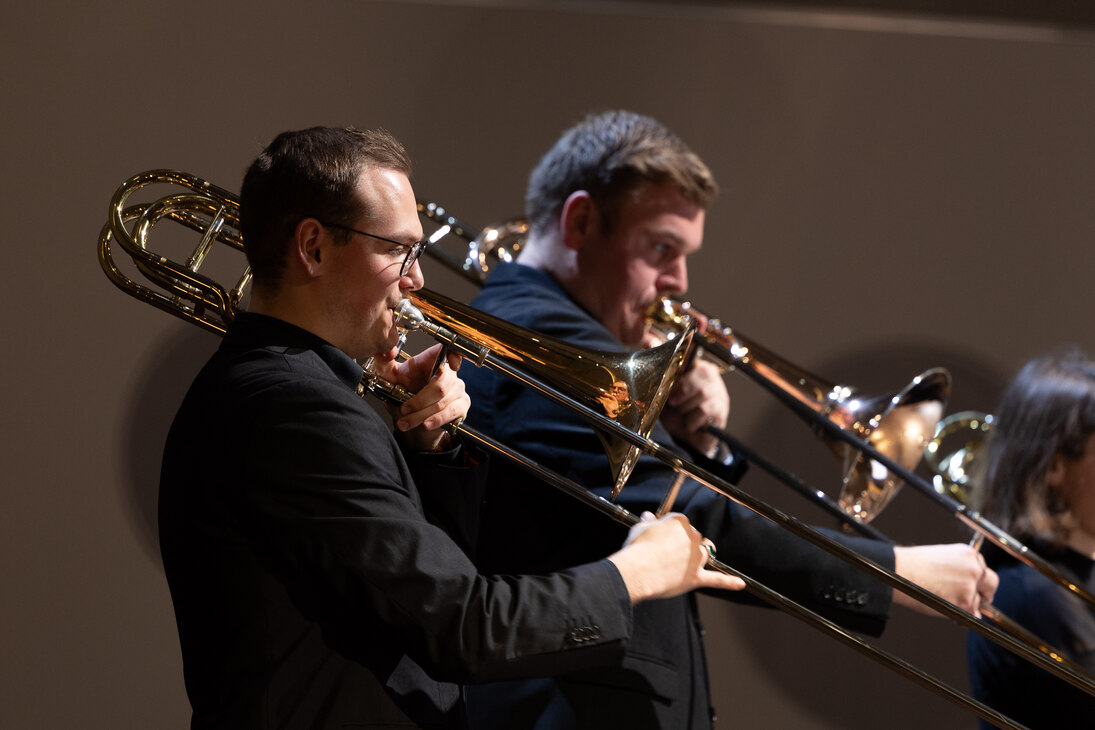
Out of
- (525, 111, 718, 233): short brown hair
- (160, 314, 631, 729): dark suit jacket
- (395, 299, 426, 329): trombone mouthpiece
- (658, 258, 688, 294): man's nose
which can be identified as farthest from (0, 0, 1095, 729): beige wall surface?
(160, 314, 631, 729): dark suit jacket

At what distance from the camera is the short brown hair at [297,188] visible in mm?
1411

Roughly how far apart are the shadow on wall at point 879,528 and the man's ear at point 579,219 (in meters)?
1.21

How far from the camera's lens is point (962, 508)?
2.21 m

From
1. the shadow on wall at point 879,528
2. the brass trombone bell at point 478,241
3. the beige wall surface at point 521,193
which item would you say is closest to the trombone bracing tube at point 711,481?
the brass trombone bell at point 478,241

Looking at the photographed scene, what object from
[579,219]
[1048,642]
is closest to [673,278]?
[579,219]

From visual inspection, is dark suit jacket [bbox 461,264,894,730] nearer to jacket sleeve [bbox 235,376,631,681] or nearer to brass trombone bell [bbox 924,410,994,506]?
jacket sleeve [bbox 235,376,631,681]

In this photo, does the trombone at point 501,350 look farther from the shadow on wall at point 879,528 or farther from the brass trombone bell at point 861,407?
the shadow on wall at point 879,528

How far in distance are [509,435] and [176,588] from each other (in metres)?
0.76

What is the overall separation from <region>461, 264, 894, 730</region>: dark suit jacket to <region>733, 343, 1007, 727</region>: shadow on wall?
4.36 ft

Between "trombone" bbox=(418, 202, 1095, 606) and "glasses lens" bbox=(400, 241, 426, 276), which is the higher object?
"glasses lens" bbox=(400, 241, 426, 276)

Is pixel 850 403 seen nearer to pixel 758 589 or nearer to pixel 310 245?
pixel 758 589

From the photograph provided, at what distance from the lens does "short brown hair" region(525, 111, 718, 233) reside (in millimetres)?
2277

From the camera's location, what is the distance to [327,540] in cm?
122

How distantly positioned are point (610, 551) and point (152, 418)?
4.67ft
